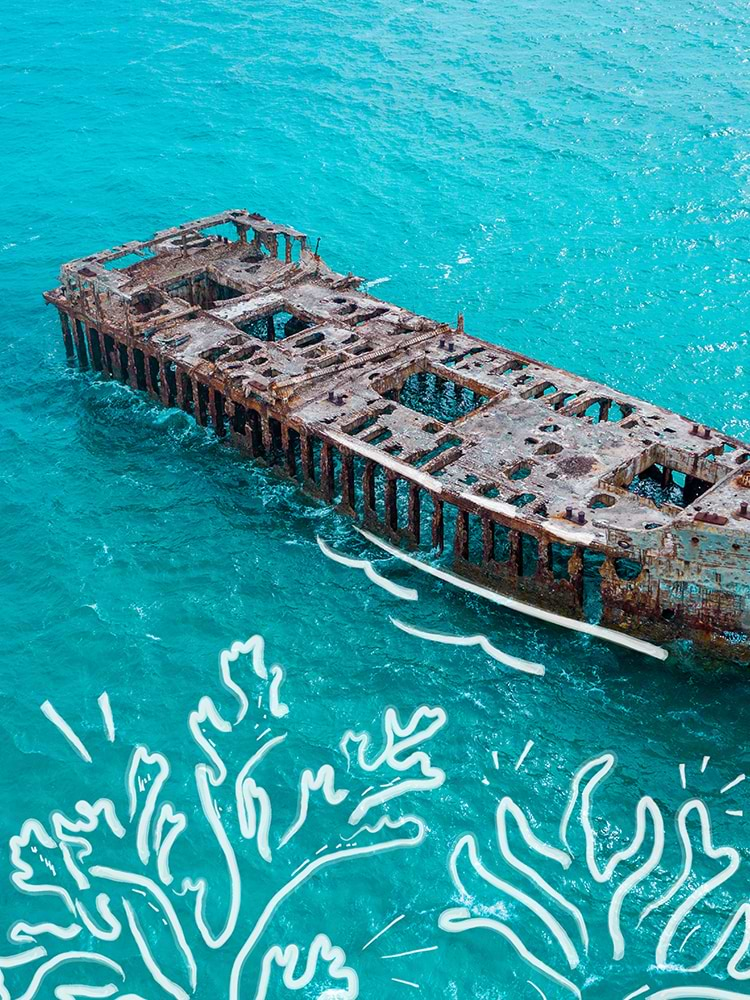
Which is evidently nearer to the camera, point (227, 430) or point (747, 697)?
point (747, 697)

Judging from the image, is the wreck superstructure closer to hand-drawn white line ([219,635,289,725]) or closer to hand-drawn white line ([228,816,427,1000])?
hand-drawn white line ([219,635,289,725])

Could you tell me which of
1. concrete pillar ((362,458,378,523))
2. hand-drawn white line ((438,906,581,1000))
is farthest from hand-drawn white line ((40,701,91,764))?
concrete pillar ((362,458,378,523))

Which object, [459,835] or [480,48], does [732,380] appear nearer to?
[459,835]

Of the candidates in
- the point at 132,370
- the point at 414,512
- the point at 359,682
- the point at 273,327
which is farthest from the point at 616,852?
the point at 273,327

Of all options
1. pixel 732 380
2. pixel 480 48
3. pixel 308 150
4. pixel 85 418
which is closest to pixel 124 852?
pixel 85 418

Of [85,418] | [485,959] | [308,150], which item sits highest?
[308,150]

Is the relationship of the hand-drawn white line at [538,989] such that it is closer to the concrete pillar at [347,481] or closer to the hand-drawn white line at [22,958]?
the hand-drawn white line at [22,958]
